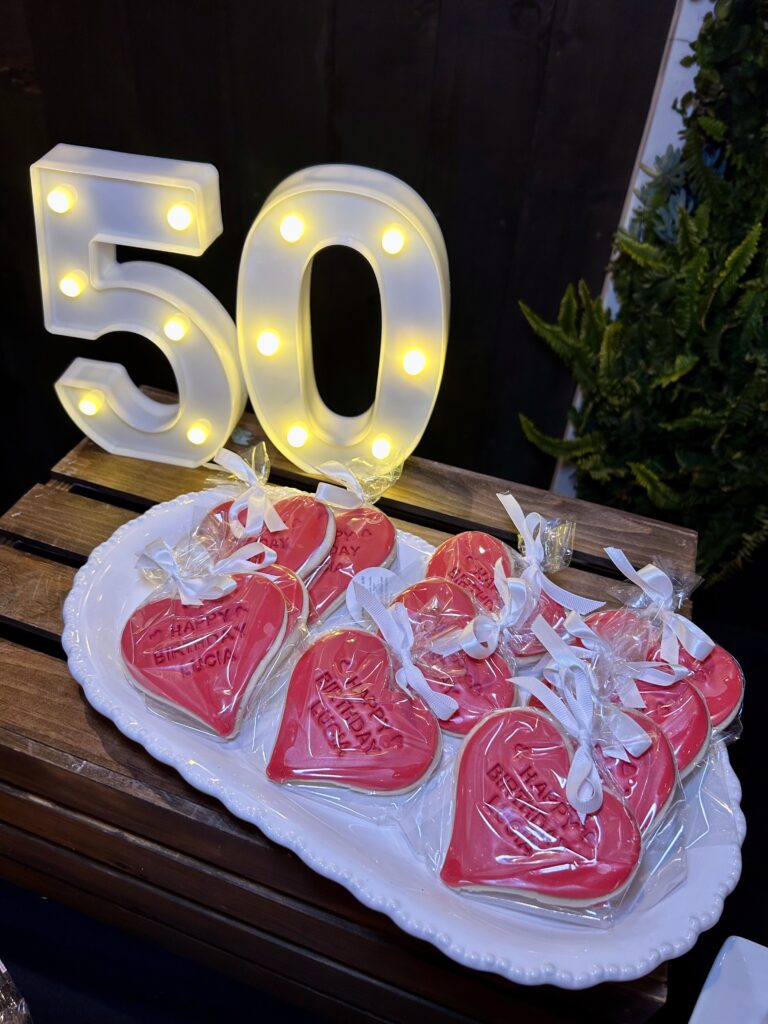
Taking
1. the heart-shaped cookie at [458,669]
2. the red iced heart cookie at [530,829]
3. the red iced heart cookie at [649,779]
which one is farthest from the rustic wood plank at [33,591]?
the red iced heart cookie at [649,779]

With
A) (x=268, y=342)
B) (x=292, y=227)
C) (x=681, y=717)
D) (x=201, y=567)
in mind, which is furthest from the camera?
(x=268, y=342)

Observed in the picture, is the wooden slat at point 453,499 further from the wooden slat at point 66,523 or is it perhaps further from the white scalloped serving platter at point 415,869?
the white scalloped serving platter at point 415,869

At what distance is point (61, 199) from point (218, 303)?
26cm

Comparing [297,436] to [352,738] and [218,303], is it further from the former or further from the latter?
[352,738]

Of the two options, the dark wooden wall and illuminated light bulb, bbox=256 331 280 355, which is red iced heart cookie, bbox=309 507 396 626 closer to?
illuminated light bulb, bbox=256 331 280 355

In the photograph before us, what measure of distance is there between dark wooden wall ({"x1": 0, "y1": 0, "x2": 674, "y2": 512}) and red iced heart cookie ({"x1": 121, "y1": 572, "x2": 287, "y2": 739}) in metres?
0.91

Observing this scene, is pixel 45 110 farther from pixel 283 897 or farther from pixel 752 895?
pixel 752 895

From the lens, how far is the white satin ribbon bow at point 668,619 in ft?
3.58

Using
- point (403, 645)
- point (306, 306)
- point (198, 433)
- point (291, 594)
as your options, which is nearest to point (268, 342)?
point (306, 306)

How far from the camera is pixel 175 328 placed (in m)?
1.35

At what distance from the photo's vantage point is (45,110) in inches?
66.2

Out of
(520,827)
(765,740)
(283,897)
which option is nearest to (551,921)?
(520,827)

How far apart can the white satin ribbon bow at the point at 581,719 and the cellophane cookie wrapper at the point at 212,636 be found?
0.97ft

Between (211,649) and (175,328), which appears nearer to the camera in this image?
(211,649)
